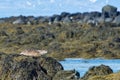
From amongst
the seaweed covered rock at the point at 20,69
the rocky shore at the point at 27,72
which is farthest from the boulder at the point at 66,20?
the seaweed covered rock at the point at 20,69

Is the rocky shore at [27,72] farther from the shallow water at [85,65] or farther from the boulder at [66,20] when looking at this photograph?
the boulder at [66,20]

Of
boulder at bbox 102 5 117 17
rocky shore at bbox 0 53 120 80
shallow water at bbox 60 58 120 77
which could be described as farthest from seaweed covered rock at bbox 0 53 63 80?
boulder at bbox 102 5 117 17

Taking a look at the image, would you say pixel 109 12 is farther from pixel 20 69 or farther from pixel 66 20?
pixel 20 69

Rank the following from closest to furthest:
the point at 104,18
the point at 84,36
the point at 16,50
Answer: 1. the point at 16,50
2. the point at 84,36
3. the point at 104,18

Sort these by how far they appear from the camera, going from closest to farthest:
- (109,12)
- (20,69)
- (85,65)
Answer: (20,69) → (85,65) → (109,12)

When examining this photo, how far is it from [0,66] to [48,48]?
178ft

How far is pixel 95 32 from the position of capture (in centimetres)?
11062

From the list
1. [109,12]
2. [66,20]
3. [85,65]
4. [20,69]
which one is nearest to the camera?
[20,69]

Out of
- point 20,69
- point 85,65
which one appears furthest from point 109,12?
point 20,69

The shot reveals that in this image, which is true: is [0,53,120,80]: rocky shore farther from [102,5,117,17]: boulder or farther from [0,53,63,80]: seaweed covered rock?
[102,5,117,17]: boulder

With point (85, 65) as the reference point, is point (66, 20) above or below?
below

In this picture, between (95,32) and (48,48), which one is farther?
(95,32)

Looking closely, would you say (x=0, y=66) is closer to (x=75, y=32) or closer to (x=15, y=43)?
(x=15, y=43)

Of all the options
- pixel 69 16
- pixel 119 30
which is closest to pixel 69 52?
pixel 119 30
